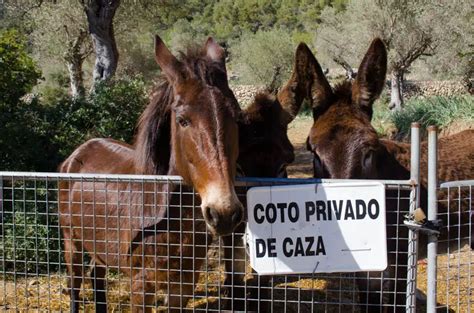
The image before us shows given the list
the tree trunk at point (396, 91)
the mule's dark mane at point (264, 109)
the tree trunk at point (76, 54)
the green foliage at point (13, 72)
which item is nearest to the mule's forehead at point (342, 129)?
the mule's dark mane at point (264, 109)

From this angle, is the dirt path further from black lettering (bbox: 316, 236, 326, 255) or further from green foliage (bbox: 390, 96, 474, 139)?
black lettering (bbox: 316, 236, 326, 255)

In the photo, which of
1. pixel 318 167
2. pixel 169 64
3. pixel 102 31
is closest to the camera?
pixel 169 64

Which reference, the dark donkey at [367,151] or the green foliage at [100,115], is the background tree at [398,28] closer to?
the green foliage at [100,115]

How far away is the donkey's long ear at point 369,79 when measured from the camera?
344 centimetres

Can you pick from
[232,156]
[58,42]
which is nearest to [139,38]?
[58,42]

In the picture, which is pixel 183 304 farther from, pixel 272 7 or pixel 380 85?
pixel 272 7

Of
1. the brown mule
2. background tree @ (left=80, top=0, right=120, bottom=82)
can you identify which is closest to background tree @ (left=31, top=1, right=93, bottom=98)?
background tree @ (left=80, top=0, right=120, bottom=82)

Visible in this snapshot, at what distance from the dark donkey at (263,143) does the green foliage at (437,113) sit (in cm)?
852

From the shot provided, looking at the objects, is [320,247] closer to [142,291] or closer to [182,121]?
[182,121]

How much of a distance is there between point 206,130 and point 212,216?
443mm

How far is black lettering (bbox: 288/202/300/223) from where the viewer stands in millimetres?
2449

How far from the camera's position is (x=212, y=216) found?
2.25 meters

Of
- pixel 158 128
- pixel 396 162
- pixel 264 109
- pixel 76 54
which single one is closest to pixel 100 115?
pixel 264 109

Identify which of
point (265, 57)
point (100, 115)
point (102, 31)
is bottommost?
point (100, 115)
